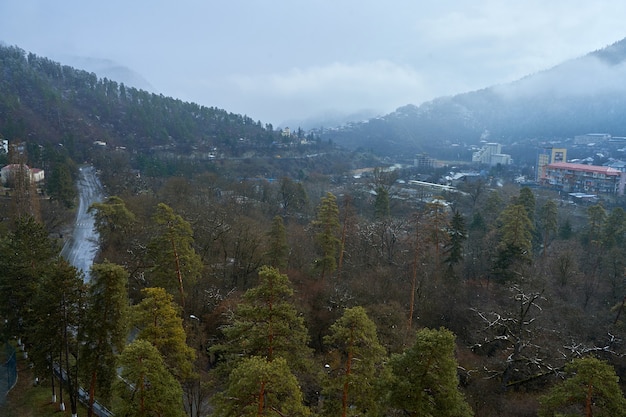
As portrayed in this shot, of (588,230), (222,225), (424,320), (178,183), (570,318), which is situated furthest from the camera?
(178,183)

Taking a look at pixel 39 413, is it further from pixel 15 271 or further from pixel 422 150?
pixel 422 150

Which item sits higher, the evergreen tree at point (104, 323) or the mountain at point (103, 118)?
the mountain at point (103, 118)

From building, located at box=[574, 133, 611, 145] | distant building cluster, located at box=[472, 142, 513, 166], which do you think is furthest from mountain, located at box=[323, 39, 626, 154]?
distant building cluster, located at box=[472, 142, 513, 166]

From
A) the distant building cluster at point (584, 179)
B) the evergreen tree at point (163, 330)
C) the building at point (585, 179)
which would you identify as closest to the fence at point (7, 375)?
the evergreen tree at point (163, 330)

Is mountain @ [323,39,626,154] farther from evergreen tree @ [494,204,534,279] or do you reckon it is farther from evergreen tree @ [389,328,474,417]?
evergreen tree @ [389,328,474,417]

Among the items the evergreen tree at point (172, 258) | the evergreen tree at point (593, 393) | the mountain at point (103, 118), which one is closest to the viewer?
the evergreen tree at point (593, 393)

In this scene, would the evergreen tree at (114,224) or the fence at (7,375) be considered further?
the evergreen tree at (114,224)

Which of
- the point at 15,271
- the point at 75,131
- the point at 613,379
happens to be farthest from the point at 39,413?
the point at 75,131

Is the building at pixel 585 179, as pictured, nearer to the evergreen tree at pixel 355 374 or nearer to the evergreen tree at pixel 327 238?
the evergreen tree at pixel 327 238

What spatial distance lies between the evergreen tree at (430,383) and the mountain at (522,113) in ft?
342

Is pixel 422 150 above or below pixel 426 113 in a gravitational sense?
below

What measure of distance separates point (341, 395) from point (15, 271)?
12.4 metres

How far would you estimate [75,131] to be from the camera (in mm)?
71938

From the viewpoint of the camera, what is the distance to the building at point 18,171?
30.7 meters
